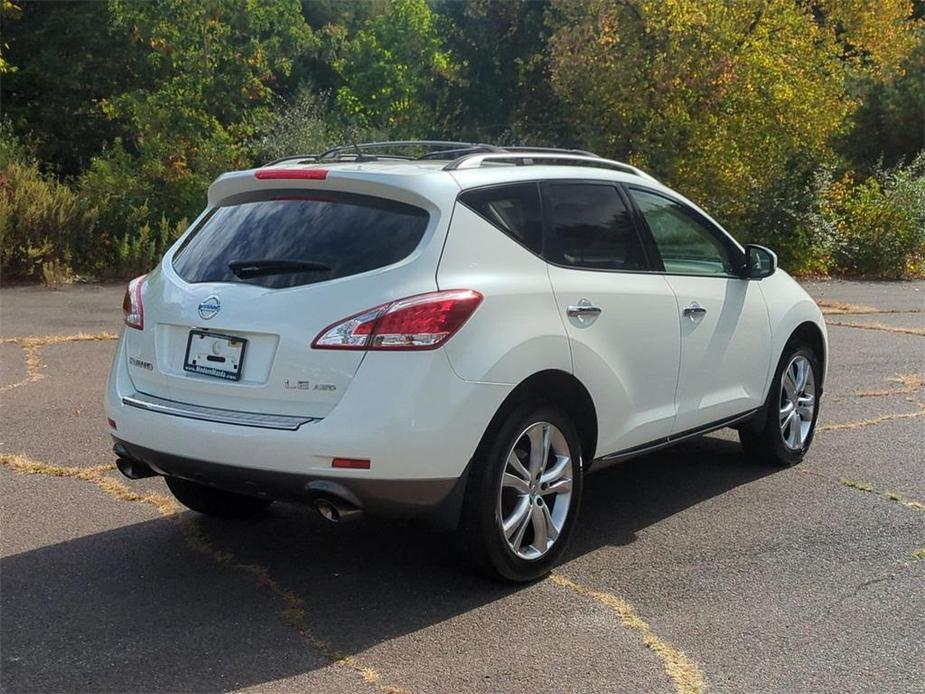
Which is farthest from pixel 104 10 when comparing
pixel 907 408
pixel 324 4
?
pixel 324 4

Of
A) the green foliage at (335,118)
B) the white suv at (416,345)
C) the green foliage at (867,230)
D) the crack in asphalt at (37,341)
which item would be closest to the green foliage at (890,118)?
the green foliage at (335,118)

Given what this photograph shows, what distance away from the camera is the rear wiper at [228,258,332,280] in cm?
445

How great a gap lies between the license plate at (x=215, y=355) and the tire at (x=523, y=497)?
104cm

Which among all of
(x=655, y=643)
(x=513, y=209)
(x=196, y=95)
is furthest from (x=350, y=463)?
(x=196, y=95)

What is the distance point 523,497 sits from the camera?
4.72 m

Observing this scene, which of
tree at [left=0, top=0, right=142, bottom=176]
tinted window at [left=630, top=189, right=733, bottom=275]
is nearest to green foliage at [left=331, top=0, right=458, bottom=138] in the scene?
tree at [left=0, top=0, right=142, bottom=176]

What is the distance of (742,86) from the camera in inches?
762

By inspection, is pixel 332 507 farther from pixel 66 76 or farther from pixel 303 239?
pixel 66 76

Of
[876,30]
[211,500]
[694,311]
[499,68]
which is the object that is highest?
[876,30]

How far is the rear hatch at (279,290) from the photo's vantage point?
427cm

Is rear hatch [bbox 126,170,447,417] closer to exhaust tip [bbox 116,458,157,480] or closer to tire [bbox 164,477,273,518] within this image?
exhaust tip [bbox 116,458,157,480]

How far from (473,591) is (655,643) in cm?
86

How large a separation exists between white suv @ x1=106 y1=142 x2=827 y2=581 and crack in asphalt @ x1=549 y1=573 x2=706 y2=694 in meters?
0.18

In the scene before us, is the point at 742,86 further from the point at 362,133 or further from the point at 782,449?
the point at 782,449
